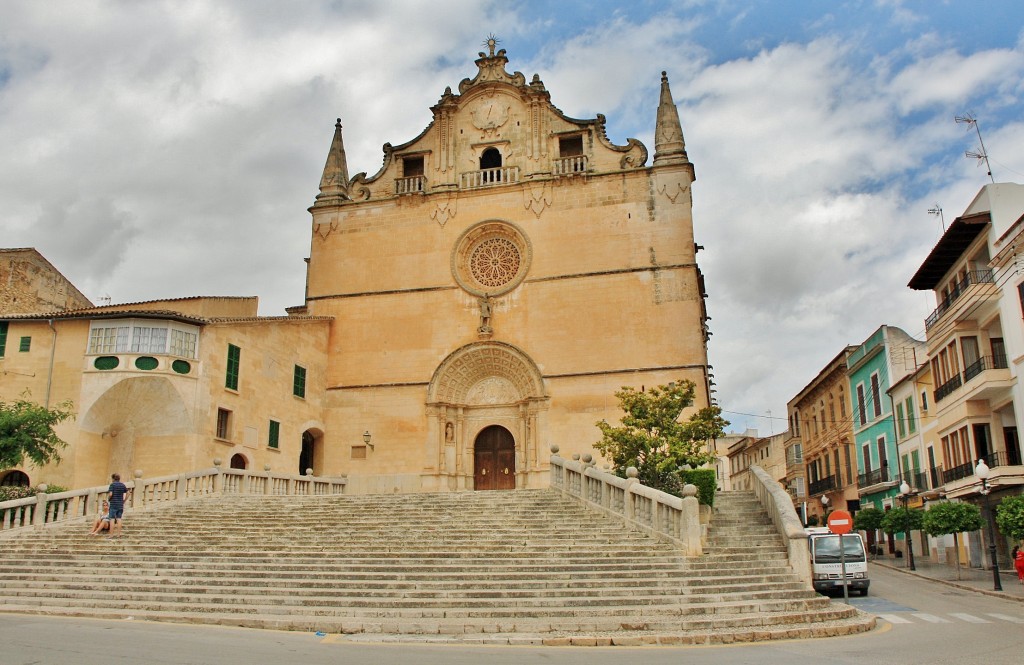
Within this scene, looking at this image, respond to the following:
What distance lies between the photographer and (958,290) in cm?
2536

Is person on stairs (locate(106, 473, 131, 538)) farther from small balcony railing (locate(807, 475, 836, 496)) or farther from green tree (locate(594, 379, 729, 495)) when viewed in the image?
small balcony railing (locate(807, 475, 836, 496))

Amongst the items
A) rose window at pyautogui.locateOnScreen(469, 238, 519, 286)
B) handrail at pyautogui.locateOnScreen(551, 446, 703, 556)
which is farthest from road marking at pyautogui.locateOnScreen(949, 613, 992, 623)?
rose window at pyautogui.locateOnScreen(469, 238, 519, 286)

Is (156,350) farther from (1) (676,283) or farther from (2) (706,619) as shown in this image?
(2) (706,619)

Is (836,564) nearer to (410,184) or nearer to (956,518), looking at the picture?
(956,518)

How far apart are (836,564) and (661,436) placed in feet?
15.5

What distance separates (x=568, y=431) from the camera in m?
26.2

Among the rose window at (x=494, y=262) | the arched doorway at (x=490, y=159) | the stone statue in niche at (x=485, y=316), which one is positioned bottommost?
the stone statue in niche at (x=485, y=316)

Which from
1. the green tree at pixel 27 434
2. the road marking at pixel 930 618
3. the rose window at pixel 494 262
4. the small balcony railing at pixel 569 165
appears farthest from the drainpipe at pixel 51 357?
the road marking at pixel 930 618

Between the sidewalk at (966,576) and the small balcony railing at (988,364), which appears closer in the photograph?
the sidewalk at (966,576)

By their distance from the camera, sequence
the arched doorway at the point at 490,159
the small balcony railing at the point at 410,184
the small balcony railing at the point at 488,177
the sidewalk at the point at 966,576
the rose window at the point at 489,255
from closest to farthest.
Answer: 1. the sidewalk at the point at 966,576
2. the rose window at the point at 489,255
3. the small balcony railing at the point at 488,177
4. the small balcony railing at the point at 410,184
5. the arched doorway at the point at 490,159

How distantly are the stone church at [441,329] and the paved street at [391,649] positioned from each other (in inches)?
485

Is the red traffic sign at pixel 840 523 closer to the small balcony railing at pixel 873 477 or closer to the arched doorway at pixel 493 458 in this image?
the arched doorway at pixel 493 458

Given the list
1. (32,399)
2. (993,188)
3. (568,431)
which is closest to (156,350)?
(32,399)

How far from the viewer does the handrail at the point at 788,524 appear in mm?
13695
